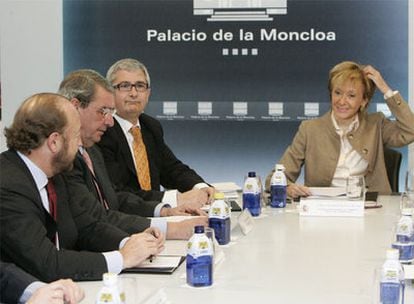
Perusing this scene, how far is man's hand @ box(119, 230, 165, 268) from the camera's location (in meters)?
2.59

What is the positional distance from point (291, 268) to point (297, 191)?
154cm

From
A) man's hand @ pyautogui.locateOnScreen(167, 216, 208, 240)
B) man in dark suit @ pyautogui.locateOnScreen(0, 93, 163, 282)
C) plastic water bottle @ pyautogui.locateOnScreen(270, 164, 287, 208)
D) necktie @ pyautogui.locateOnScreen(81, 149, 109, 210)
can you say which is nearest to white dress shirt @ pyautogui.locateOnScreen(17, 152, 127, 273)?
man in dark suit @ pyautogui.locateOnScreen(0, 93, 163, 282)

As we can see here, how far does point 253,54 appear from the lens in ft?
18.9

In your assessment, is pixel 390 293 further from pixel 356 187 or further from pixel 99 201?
pixel 356 187

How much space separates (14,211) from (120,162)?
6.13 feet

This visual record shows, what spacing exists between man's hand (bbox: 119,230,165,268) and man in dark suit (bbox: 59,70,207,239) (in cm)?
49

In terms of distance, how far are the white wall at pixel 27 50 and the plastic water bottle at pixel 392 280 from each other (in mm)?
4335

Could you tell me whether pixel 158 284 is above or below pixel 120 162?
below

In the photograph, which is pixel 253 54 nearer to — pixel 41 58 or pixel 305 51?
pixel 305 51

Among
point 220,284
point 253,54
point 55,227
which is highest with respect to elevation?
point 253,54

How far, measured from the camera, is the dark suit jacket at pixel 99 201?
3086 mm

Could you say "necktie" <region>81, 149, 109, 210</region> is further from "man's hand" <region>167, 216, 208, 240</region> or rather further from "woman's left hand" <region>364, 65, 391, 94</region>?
"woman's left hand" <region>364, 65, 391, 94</region>

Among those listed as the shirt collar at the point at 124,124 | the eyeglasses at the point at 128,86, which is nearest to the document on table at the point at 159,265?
the shirt collar at the point at 124,124

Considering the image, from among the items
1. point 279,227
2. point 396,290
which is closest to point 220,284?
point 396,290
